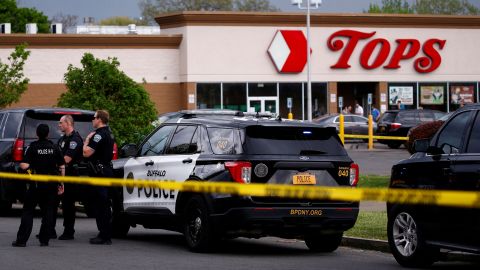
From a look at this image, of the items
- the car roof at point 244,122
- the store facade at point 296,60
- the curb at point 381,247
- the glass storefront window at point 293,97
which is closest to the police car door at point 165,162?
the car roof at point 244,122

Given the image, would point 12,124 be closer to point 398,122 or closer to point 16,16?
point 398,122

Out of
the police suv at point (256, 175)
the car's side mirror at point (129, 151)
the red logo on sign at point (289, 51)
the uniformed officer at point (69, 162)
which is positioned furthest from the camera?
the red logo on sign at point (289, 51)

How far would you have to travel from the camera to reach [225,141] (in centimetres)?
1456

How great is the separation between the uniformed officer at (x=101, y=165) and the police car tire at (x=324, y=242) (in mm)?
2824

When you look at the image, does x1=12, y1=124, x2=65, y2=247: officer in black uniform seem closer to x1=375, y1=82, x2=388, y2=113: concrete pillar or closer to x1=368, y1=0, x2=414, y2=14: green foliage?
x1=375, y1=82, x2=388, y2=113: concrete pillar

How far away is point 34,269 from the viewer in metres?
13.0

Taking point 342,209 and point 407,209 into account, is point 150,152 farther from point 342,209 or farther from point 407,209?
point 407,209

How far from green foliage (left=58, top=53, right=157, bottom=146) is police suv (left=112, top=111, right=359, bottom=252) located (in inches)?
437

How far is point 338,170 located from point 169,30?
46.1m

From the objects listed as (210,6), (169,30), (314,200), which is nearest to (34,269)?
(314,200)

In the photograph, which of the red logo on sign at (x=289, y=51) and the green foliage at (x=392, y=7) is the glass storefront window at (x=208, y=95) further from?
the green foliage at (x=392, y=7)

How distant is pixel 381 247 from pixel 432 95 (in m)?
47.8

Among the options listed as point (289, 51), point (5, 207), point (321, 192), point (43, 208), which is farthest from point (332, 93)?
point (321, 192)

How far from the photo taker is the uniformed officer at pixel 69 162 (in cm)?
1662
